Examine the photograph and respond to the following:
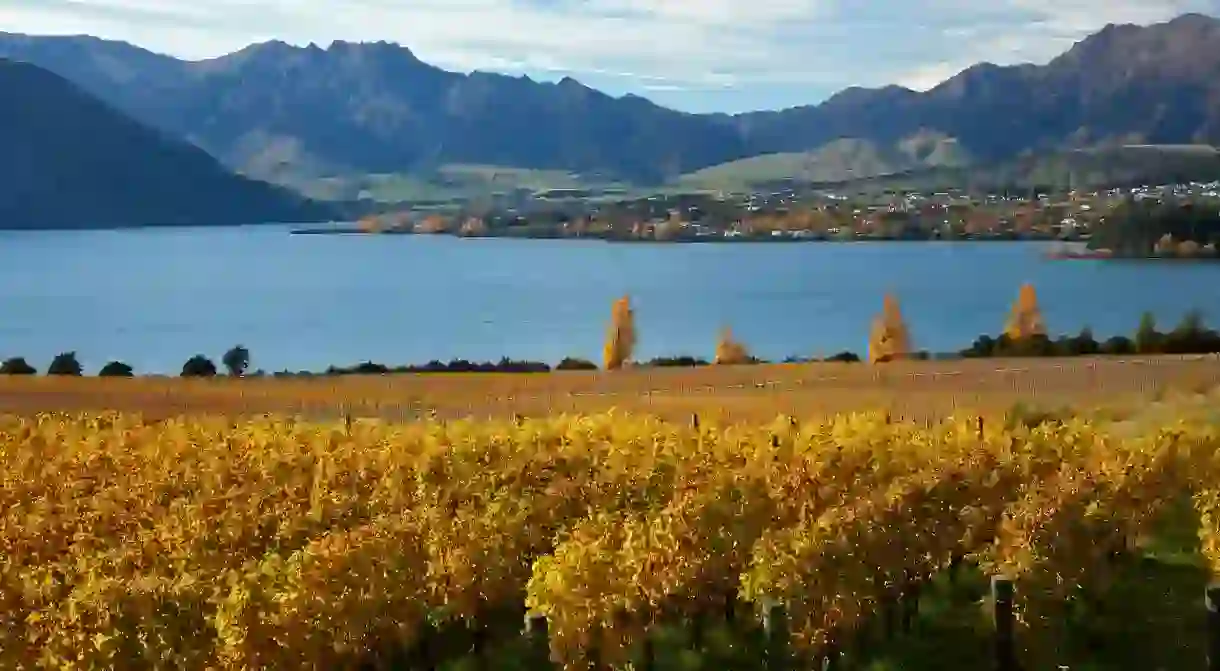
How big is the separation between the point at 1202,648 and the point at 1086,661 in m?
0.86

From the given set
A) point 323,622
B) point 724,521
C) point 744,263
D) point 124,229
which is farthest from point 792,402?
point 124,229

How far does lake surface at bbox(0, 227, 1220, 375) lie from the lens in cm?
7488

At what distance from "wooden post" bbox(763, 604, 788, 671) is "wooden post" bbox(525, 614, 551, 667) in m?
1.41

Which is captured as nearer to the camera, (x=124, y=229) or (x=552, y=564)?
(x=552, y=564)

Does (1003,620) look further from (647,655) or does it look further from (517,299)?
(517,299)

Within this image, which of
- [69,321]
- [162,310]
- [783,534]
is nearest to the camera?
[783,534]

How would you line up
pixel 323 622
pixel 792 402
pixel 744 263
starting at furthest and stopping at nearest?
pixel 744 263, pixel 792 402, pixel 323 622

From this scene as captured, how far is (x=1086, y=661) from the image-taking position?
1001 cm

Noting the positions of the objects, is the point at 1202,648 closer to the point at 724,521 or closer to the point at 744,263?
the point at 724,521

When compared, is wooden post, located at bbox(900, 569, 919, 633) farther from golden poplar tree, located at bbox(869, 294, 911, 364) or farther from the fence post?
golden poplar tree, located at bbox(869, 294, 911, 364)

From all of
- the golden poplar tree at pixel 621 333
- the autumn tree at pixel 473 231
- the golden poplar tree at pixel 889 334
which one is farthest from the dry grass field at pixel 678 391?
the autumn tree at pixel 473 231

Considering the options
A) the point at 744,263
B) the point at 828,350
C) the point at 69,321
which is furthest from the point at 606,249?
the point at 828,350

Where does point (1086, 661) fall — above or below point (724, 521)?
below

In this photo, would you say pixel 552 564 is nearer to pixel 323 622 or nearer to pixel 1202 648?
pixel 323 622
